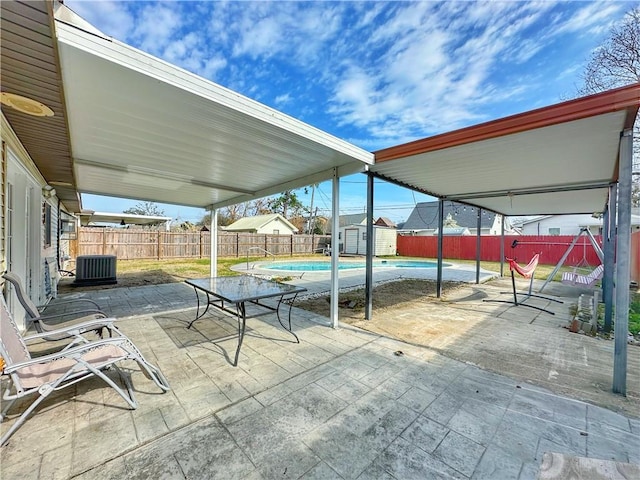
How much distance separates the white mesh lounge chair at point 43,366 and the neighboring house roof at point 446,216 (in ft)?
86.3

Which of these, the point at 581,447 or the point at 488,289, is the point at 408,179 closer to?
the point at 581,447

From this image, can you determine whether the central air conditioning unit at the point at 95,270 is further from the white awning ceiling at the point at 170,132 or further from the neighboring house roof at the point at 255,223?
the neighboring house roof at the point at 255,223

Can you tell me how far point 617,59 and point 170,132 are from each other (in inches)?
512

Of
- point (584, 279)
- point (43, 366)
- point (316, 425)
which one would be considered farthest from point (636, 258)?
point (43, 366)

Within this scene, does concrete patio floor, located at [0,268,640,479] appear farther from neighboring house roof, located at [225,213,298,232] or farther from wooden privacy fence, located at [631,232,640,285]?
neighboring house roof, located at [225,213,298,232]

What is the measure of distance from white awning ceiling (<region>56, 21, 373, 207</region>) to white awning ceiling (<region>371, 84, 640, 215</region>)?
1015 mm

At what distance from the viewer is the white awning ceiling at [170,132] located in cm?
184

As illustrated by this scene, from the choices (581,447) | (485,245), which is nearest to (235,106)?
(581,447)

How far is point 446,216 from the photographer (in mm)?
27984

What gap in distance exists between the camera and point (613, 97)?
2.18 m

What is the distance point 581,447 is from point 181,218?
123 feet

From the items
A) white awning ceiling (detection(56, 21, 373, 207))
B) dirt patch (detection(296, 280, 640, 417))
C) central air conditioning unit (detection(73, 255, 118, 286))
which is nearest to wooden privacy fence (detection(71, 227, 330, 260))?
central air conditioning unit (detection(73, 255, 118, 286))

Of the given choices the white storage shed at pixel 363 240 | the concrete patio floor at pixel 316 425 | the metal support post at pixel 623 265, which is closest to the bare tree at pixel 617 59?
the metal support post at pixel 623 265

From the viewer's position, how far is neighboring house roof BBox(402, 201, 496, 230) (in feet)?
82.0
